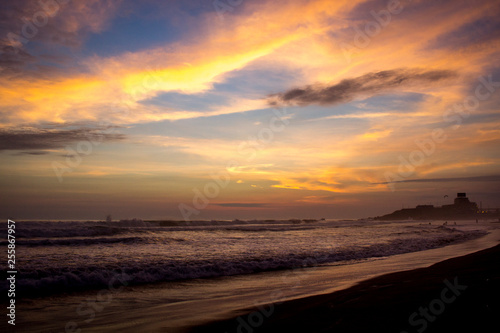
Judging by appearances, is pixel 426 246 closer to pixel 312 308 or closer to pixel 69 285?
pixel 312 308

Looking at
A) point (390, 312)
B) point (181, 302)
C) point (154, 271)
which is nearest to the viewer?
point (390, 312)

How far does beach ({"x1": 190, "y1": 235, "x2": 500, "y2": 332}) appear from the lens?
501cm

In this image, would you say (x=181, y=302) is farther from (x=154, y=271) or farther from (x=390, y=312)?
(x=390, y=312)

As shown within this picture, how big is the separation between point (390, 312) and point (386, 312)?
7cm

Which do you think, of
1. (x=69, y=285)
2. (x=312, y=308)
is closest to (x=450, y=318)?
(x=312, y=308)

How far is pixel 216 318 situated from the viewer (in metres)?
6.56

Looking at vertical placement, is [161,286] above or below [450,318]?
below

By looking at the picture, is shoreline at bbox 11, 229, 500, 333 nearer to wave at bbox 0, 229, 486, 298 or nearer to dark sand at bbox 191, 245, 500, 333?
dark sand at bbox 191, 245, 500, 333

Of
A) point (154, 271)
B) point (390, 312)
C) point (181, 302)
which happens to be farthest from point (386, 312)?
point (154, 271)

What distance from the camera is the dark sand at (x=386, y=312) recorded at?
197 inches

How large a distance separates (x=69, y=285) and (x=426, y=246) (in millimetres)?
21626

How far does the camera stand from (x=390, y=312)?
5.79 m

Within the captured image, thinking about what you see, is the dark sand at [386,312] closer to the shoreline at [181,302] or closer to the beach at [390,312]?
the beach at [390,312]

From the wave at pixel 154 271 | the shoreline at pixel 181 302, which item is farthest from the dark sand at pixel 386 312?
the wave at pixel 154 271
